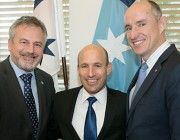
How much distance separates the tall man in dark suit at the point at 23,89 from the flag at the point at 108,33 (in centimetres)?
71

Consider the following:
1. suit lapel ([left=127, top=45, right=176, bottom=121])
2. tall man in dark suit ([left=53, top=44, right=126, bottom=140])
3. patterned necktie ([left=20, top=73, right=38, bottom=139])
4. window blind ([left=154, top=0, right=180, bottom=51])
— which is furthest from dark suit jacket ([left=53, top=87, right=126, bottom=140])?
window blind ([left=154, top=0, right=180, bottom=51])

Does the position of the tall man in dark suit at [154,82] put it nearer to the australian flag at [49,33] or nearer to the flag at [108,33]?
the flag at [108,33]

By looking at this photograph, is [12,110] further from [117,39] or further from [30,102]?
[117,39]

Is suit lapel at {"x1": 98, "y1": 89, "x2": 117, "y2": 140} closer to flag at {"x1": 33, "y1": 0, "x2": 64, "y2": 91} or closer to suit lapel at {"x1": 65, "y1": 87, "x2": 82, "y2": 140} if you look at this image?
suit lapel at {"x1": 65, "y1": 87, "x2": 82, "y2": 140}

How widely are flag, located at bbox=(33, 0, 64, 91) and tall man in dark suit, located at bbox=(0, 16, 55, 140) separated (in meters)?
0.57

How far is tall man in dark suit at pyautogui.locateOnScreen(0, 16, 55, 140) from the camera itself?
1887 mm

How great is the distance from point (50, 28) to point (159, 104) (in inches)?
62.1

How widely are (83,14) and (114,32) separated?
370 millimetres

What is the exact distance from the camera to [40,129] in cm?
205

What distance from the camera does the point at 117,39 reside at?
109 inches

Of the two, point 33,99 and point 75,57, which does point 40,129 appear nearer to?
point 33,99

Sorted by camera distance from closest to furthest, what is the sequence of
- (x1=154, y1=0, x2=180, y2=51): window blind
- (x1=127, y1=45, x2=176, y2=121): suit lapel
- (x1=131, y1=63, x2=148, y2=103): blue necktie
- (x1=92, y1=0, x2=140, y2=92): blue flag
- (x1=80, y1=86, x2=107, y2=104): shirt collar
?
(x1=127, y1=45, x2=176, y2=121): suit lapel, (x1=131, y1=63, x2=148, y2=103): blue necktie, (x1=80, y1=86, x2=107, y2=104): shirt collar, (x1=92, y1=0, x2=140, y2=92): blue flag, (x1=154, y1=0, x2=180, y2=51): window blind

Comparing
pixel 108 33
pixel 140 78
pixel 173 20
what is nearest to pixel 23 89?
pixel 140 78

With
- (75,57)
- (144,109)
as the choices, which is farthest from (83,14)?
(144,109)
